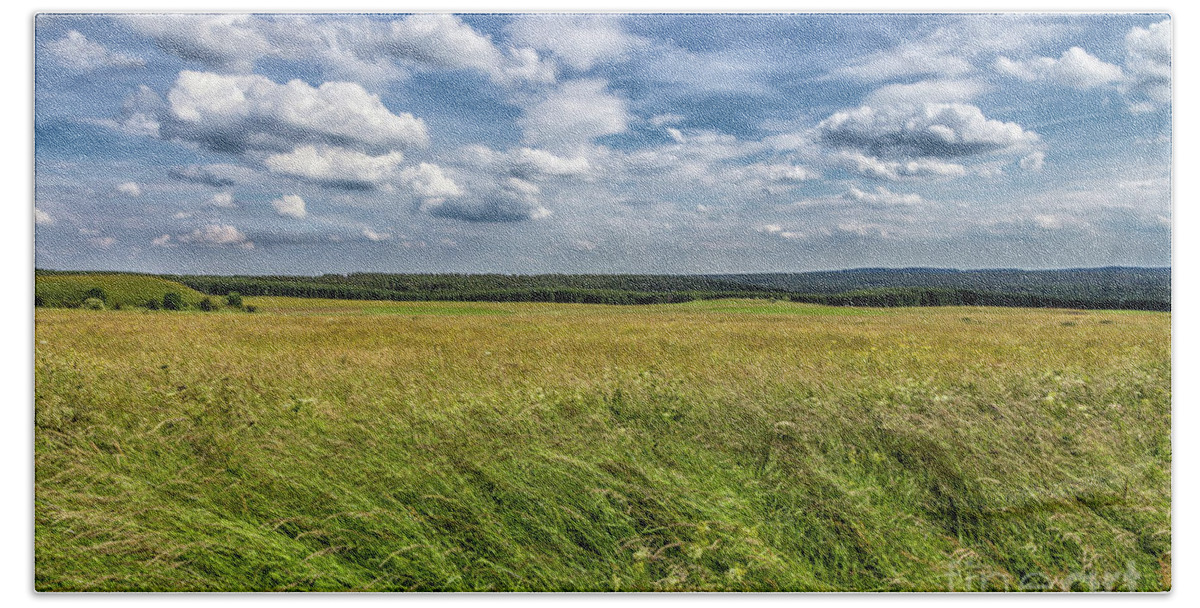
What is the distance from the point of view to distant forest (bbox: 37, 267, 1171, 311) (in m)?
4.85

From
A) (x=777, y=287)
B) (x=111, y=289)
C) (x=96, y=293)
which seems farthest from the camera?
(x=777, y=287)

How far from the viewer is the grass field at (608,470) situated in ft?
12.2

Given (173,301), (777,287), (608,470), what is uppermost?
(777,287)

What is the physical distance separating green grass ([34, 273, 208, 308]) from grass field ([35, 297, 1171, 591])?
0.11 meters

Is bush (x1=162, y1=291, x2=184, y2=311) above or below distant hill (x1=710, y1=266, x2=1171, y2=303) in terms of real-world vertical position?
below

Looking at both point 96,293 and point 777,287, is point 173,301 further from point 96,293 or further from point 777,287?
point 777,287

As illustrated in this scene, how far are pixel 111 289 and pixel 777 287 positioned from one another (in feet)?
17.3

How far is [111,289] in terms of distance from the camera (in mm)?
4957

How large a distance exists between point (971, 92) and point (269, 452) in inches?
219

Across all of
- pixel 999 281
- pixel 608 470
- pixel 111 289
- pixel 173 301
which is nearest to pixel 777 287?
pixel 999 281

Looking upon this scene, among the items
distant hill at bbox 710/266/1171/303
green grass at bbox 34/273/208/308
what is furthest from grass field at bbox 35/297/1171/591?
distant hill at bbox 710/266/1171/303

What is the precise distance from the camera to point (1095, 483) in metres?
4.02

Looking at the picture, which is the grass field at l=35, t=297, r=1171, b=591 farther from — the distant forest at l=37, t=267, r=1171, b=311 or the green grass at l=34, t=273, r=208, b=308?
the distant forest at l=37, t=267, r=1171, b=311

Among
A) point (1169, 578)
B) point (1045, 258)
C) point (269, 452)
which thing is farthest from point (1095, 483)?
point (269, 452)
